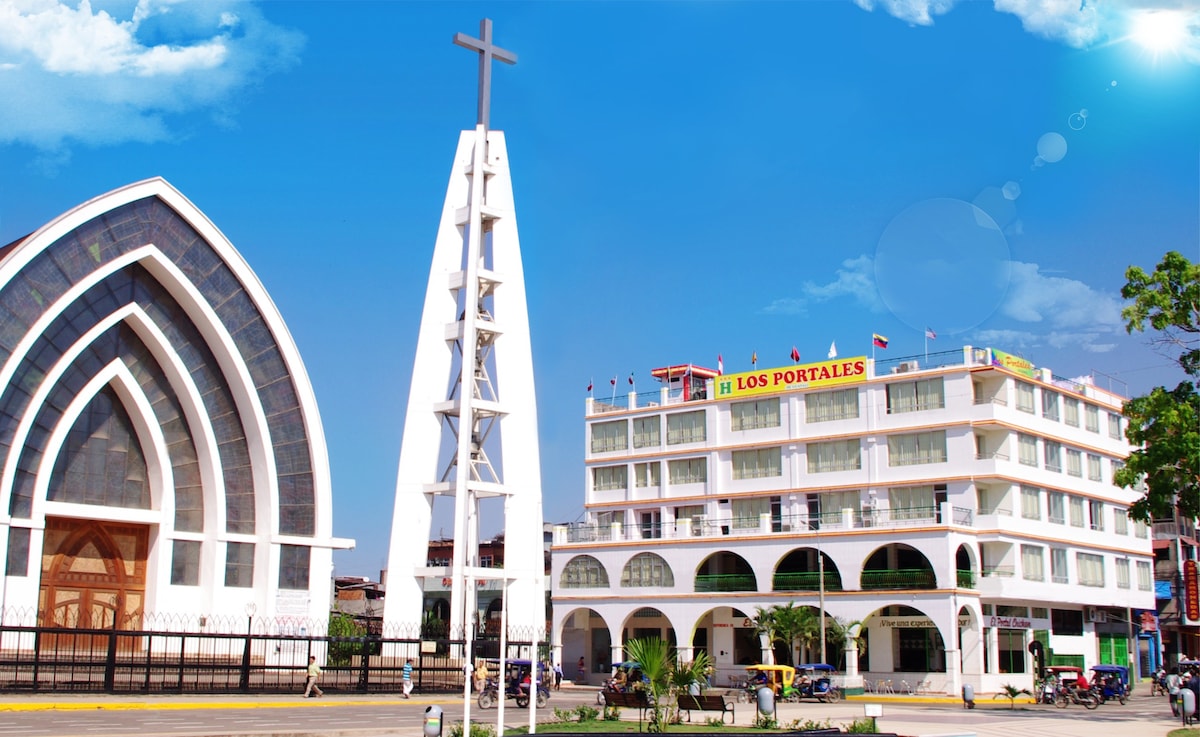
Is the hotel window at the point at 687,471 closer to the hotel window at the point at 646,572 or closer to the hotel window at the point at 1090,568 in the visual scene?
the hotel window at the point at 646,572

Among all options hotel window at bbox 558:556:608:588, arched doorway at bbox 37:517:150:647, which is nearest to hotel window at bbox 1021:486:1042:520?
hotel window at bbox 558:556:608:588

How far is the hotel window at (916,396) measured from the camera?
6662 centimetres

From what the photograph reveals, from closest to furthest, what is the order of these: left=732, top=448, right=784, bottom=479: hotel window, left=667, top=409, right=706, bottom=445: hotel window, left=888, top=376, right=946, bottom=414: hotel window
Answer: left=888, top=376, right=946, bottom=414: hotel window
left=732, top=448, right=784, bottom=479: hotel window
left=667, top=409, right=706, bottom=445: hotel window

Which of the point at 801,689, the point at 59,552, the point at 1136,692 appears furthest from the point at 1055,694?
the point at 59,552

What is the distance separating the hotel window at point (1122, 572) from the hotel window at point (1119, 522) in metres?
1.63

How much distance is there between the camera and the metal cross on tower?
166 ft

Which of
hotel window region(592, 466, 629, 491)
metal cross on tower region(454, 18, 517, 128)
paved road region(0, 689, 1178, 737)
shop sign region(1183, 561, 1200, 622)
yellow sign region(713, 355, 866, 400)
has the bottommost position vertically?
paved road region(0, 689, 1178, 737)

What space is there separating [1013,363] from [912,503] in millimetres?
9332

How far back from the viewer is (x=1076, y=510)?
7038 centimetres

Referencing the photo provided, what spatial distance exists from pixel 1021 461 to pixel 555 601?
2749 centimetres

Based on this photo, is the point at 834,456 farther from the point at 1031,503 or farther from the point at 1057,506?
the point at 1057,506

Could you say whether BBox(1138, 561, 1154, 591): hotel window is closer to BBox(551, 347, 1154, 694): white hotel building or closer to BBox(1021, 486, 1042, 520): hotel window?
BBox(551, 347, 1154, 694): white hotel building

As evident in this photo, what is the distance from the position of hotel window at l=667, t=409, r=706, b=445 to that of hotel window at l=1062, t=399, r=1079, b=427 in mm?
20343

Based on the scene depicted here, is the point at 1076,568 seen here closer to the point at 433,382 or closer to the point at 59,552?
the point at 433,382
